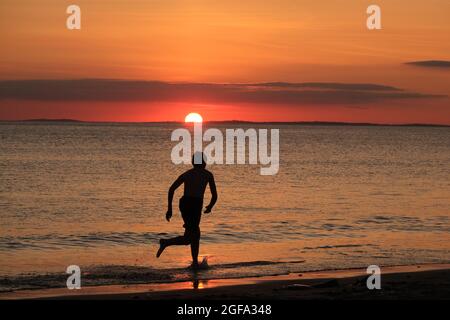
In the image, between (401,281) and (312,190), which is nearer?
(401,281)

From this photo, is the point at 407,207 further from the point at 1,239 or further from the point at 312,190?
the point at 1,239

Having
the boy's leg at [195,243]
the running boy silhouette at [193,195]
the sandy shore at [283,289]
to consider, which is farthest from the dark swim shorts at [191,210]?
the sandy shore at [283,289]

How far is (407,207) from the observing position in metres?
28.7

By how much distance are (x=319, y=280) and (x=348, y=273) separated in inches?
45.6

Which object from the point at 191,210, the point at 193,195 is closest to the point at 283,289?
the point at 191,210

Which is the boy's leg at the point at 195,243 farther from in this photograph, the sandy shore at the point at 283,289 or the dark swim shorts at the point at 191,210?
the sandy shore at the point at 283,289

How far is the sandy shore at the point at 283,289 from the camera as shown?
11055 mm

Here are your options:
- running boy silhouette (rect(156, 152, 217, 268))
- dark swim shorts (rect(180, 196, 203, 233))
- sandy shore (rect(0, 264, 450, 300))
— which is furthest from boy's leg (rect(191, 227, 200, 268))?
sandy shore (rect(0, 264, 450, 300))

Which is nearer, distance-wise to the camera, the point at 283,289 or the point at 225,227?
the point at 283,289

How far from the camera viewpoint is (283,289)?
38.9ft

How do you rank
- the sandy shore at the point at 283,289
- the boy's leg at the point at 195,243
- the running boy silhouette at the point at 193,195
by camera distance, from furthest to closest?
the boy's leg at the point at 195,243 < the running boy silhouette at the point at 193,195 < the sandy shore at the point at 283,289

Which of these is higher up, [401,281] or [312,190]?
[312,190]

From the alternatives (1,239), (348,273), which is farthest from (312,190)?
(348,273)

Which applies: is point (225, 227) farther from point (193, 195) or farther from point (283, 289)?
point (283, 289)
